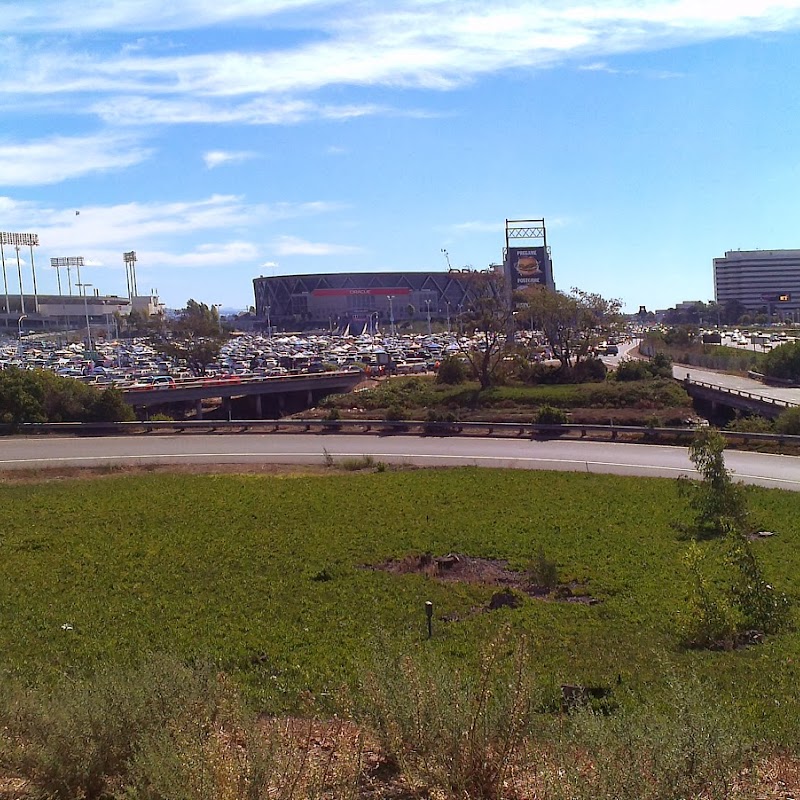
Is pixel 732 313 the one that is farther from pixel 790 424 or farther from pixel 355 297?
pixel 790 424

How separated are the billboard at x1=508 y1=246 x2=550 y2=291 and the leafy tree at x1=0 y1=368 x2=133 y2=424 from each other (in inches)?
2699

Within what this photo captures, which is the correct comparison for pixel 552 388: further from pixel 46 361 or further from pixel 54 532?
pixel 46 361

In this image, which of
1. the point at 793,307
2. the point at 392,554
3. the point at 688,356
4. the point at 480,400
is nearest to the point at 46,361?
the point at 480,400

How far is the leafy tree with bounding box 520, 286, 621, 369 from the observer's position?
190 feet

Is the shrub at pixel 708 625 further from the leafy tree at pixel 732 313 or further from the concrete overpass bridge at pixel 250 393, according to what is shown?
the leafy tree at pixel 732 313

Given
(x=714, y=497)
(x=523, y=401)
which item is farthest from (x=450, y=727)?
(x=523, y=401)

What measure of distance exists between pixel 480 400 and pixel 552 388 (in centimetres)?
561

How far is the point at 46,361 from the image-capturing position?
83.8m

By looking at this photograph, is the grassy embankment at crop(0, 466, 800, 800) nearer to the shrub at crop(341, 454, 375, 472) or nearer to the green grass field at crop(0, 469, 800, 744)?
the green grass field at crop(0, 469, 800, 744)

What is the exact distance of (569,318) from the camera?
5944 cm

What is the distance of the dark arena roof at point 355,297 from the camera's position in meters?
177

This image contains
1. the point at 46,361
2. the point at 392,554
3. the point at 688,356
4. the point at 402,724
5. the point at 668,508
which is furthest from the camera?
the point at 46,361

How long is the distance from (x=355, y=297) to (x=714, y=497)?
162368 mm

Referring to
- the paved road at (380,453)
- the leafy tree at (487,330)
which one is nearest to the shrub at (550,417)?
the paved road at (380,453)
